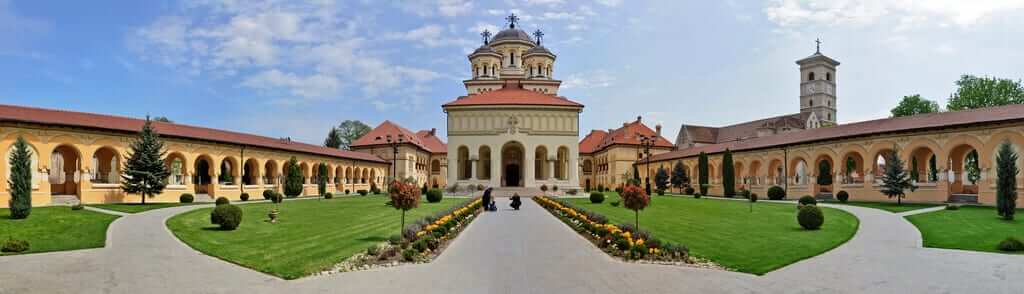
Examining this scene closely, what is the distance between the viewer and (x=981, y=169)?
87.8 ft

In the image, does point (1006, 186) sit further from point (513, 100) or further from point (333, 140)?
point (333, 140)

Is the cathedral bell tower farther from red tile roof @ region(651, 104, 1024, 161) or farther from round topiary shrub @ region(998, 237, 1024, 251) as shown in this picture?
round topiary shrub @ region(998, 237, 1024, 251)

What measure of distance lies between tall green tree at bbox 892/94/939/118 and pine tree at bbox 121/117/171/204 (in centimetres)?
6606

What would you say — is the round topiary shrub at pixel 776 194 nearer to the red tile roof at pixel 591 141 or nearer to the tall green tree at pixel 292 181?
Result: the tall green tree at pixel 292 181

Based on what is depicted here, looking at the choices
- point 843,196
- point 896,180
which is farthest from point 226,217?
point 843,196

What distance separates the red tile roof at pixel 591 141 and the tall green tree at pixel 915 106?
115 ft

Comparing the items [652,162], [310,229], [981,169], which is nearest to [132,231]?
[310,229]

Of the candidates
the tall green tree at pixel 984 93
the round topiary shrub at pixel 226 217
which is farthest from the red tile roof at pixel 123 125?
the tall green tree at pixel 984 93

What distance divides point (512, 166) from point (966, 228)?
42843 mm

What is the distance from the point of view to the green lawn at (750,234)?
1160 centimetres

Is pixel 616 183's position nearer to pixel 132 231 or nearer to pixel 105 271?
pixel 132 231

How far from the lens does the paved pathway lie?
28.2 feet

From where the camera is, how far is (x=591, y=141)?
83062 millimetres

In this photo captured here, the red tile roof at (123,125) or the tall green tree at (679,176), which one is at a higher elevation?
the red tile roof at (123,125)
